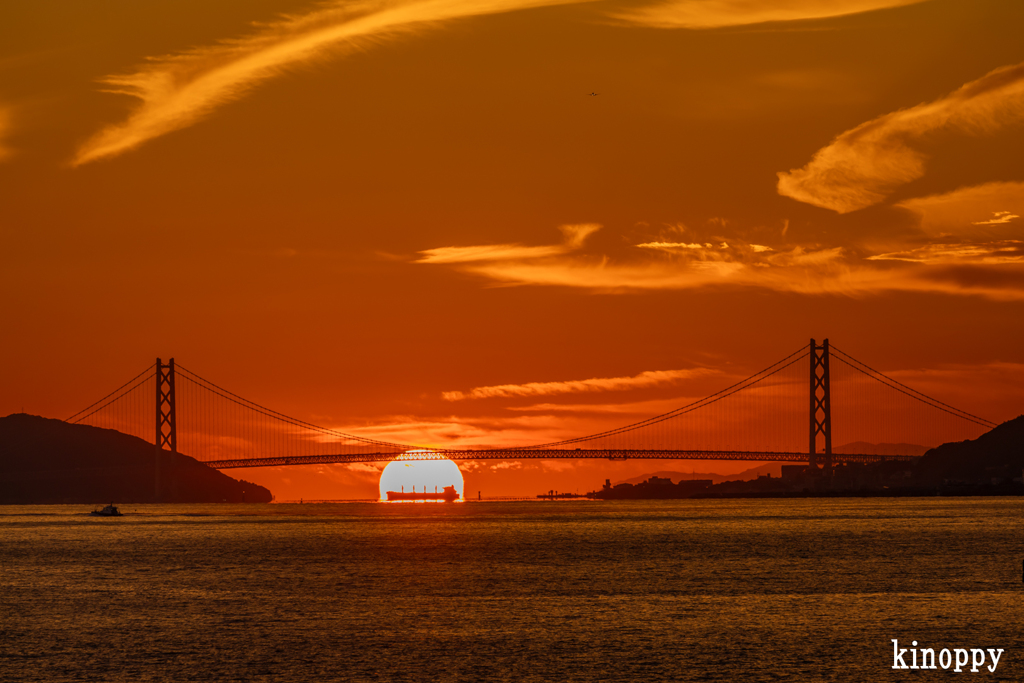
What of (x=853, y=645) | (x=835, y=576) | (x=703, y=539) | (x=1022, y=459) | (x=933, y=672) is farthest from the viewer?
(x=1022, y=459)

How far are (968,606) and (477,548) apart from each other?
A: 127 ft

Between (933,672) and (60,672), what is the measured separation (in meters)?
18.6

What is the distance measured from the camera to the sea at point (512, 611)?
2675 centimetres

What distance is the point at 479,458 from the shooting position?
133000 millimetres

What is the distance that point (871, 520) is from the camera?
106 metres

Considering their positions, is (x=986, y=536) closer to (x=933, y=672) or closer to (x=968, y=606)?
(x=968, y=606)

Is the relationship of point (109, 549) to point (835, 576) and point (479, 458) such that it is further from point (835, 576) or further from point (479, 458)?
point (479, 458)

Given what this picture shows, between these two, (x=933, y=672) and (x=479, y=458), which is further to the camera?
(x=479, y=458)

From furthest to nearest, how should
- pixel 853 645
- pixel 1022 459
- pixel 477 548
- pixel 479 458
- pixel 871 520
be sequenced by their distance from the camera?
pixel 1022 459
pixel 479 458
pixel 871 520
pixel 477 548
pixel 853 645

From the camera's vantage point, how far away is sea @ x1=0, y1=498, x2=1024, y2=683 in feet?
87.8

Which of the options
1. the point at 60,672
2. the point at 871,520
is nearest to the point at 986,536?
the point at 871,520

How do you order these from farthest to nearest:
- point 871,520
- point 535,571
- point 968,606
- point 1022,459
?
point 1022,459, point 871,520, point 535,571, point 968,606

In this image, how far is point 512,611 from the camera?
3703 centimetres

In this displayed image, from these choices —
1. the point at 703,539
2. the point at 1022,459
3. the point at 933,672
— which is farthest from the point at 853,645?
the point at 1022,459
